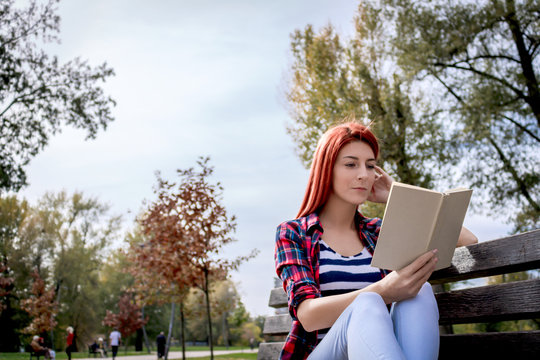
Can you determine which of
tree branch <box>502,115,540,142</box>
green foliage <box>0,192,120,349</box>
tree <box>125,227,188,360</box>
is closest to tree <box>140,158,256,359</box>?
tree <box>125,227,188,360</box>

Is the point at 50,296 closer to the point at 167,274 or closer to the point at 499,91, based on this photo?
the point at 167,274

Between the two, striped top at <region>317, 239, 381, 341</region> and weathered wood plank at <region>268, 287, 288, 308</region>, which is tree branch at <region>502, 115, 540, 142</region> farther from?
striped top at <region>317, 239, 381, 341</region>

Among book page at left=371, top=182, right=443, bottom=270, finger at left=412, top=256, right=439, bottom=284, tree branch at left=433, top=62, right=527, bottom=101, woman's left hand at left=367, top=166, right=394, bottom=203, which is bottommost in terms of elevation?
finger at left=412, top=256, right=439, bottom=284

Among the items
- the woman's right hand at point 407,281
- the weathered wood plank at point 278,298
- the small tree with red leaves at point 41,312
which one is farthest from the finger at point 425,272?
the small tree with red leaves at point 41,312

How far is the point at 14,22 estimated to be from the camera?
47.5 feet

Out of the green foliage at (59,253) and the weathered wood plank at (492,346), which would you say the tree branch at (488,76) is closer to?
the weathered wood plank at (492,346)

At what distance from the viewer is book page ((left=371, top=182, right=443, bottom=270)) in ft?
5.90

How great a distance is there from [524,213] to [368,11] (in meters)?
7.22

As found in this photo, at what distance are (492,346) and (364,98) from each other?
11931mm

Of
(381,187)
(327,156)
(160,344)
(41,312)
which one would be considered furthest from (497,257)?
(41,312)

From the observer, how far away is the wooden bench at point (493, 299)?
193 centimetres

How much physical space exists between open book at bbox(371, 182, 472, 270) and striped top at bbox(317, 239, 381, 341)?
348mm

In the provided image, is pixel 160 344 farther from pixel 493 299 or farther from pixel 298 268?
pixel 493 299

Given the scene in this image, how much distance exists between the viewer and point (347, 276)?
2227 mm
